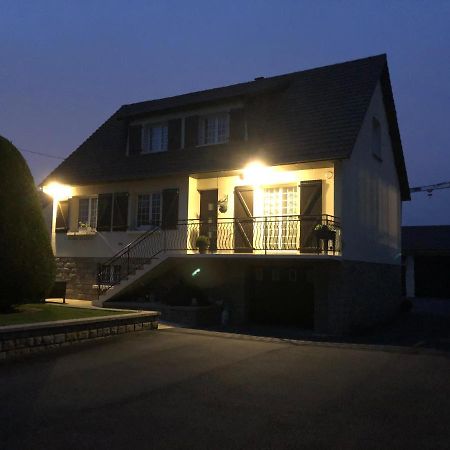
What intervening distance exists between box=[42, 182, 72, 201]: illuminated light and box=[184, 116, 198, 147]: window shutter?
5363mm

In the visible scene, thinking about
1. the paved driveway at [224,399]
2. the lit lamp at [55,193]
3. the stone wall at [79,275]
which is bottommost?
the paved driveway at [224,399]

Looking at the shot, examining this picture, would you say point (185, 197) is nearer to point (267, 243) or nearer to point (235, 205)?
point (235, 205)

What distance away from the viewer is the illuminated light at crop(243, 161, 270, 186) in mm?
15609

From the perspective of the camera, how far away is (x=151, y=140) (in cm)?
1980

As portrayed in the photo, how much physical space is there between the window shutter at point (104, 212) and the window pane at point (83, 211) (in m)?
1.12

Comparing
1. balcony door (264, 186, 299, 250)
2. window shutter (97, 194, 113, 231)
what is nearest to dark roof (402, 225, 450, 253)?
balcony door (264, 186, 299, 250)

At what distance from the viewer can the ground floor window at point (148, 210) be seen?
18.4 m

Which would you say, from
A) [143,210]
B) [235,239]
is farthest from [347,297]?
[143,210]

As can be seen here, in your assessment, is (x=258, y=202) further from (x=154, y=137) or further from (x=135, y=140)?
(x=135, y=140)

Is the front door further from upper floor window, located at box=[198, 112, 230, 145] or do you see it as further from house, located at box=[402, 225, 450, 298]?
house, located at box=[402, 225, 450, 298]

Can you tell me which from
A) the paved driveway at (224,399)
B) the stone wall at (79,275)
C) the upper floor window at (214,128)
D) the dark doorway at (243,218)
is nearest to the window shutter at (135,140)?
the upper floor window at (214,128)

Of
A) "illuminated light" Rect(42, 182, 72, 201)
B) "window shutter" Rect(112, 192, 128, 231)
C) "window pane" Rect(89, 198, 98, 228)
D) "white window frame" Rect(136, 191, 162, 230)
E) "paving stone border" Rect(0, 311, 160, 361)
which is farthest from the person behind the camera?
"illuminated light" Rect(42, 182, 72, 201)

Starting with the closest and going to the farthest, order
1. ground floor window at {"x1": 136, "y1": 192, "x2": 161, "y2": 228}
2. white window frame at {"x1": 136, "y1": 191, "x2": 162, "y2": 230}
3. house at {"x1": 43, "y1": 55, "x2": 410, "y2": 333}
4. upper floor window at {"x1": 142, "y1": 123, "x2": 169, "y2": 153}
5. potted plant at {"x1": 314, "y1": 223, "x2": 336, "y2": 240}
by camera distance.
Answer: potted plant at {"x1": 314, "y1": 223, "x2": 336, "y2": 240} < house at {"x1": 43, "y1": 55, "x2": 410, "y2": 333} < white window frame at {"x1": 136, "y1": 191, "x2": 162, "y2": 230} < ground floor window at {"x1": 136, "y1": 192, "x2": 161, "y2": 228} < upper floor window at {"x1": 142, "y1": 123, "x2": 169, "y2": 153}

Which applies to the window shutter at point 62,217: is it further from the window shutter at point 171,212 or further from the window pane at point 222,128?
the window pane at point 222,128
